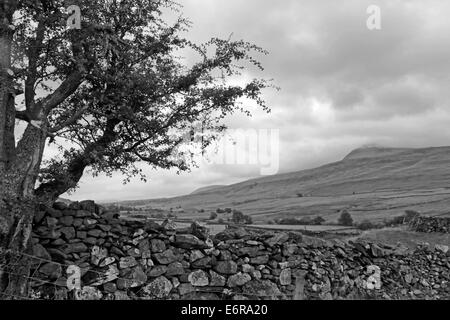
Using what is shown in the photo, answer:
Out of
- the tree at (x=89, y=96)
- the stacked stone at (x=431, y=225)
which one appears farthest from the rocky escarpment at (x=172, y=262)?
the stacked stone at (x=431, y=225)

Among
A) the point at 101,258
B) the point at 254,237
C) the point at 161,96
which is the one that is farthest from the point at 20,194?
the point at 254,237

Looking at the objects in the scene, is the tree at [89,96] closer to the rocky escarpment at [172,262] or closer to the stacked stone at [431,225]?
the rocky escarpment at [172,262]

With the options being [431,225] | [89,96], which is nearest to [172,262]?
[89,96]

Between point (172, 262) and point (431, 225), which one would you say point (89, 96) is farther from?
point (431, 225)

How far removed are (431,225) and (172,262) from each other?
24396 millimetres

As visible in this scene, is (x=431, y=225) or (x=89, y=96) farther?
(x=431, y=225)

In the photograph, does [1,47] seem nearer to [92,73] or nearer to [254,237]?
[92,73]

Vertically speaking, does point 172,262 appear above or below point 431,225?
above

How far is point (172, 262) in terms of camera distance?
13.5 meters

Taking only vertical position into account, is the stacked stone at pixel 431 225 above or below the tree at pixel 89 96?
below

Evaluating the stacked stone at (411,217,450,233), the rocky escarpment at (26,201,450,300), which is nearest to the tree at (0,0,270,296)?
the rocky escarpment at (26,201,450,300)

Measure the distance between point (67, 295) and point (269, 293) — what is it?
244 inches

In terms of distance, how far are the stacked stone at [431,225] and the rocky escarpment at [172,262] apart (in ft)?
55.8

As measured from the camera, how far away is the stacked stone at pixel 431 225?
31.0m
